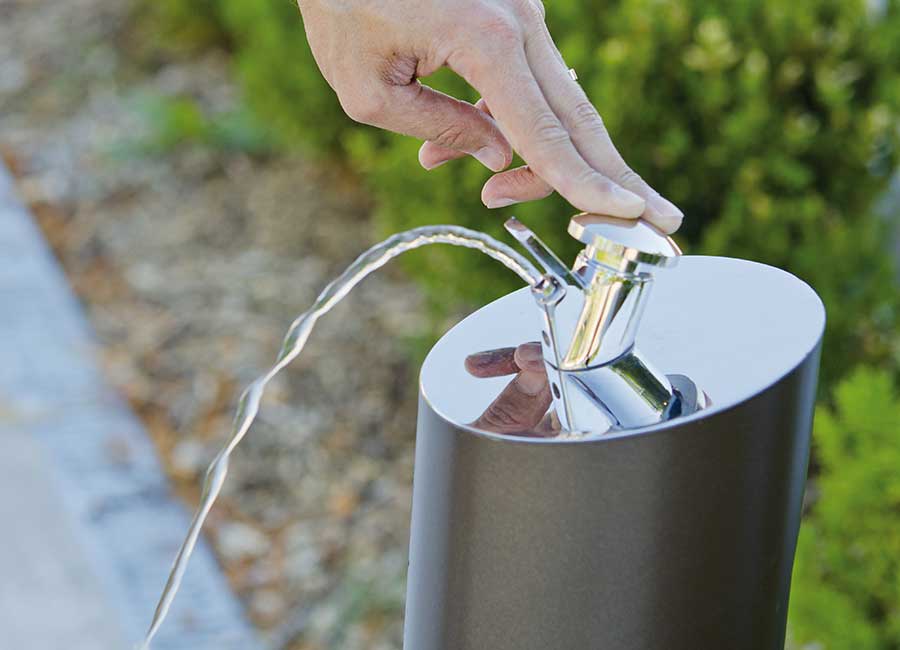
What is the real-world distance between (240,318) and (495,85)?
247cm

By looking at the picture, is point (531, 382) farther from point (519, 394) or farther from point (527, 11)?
point (527, 11)

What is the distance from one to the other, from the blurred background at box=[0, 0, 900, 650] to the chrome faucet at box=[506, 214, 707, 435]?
84 cm

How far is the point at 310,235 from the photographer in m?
3.80

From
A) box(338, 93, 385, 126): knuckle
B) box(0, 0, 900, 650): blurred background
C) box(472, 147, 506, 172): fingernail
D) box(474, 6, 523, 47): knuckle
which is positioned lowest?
box(0, 0, 900, 650): blurred background

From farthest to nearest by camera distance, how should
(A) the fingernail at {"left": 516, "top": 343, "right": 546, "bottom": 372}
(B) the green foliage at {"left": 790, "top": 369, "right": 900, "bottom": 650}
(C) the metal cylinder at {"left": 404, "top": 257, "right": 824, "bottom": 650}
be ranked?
(B) the green foliage at {"left": 790, "top": 369, "right": 900, "bottom": 650}, (A) the fingernail at {"left": 516, "top": 343, "right": 546, "bottom": 372}, (C) the metal cylinder at {"left": 404, "top": 257, "right": 824, "bottom": 650}

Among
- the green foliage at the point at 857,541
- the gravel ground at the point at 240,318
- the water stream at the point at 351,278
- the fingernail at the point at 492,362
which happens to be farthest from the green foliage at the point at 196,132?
the fingernail at the point at 492,362

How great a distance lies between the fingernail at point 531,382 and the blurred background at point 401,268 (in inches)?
33.3

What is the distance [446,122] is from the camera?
1160mm

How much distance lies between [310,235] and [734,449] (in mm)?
2904

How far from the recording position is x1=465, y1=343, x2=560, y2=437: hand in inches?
39.5

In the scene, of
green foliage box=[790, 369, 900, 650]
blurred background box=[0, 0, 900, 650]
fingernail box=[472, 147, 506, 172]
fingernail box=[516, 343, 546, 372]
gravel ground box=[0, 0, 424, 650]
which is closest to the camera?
fingernail box=[516, 343, 546, 372]

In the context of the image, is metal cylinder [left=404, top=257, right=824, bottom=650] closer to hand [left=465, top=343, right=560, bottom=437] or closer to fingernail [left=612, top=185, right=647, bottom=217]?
hand [left=465, top=343, right=560, bottom=437]

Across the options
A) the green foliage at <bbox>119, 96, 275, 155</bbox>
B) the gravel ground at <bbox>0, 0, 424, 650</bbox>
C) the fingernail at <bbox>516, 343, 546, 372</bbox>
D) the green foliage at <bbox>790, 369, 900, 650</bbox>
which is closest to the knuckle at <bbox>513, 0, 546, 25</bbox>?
the fingernail at <bbox>516, 343, 546, 372</bbox>

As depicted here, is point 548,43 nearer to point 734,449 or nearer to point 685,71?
point 734,449
